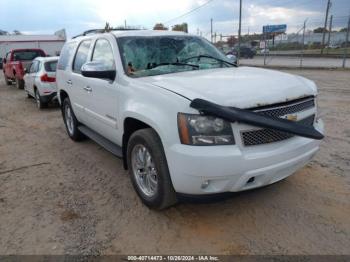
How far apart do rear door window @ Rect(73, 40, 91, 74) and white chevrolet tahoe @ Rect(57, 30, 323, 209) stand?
29.0 inches

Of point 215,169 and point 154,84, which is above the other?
point 154,84

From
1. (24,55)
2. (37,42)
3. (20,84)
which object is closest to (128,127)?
(20,84)

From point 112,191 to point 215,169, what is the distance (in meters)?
1.82

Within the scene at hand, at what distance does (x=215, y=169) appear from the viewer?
263 cm

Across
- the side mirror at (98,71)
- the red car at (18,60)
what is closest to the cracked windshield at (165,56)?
the side mirror at (98,71)

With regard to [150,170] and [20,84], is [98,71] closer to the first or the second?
[150,170]

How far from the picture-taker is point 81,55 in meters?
5.22

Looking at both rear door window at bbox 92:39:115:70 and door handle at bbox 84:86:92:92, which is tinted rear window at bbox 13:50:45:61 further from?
rear door window at bbox 92:39:115:70

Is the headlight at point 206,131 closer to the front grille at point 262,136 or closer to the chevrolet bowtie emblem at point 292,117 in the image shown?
the front grille at point 262,136

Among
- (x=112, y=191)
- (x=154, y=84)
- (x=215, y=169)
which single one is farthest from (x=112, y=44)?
(x=215, y=169)

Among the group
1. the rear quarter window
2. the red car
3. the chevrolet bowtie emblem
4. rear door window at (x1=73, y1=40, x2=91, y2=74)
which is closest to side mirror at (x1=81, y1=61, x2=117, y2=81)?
rear door window at (x1=73, y1=40, x2=91, y2=74)

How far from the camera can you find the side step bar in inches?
159

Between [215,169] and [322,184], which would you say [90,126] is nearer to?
[215,169]

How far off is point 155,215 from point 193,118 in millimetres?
1273
